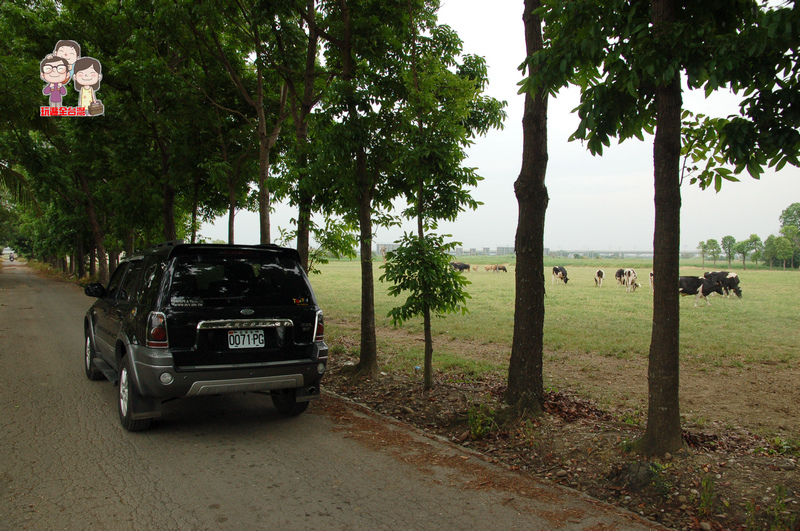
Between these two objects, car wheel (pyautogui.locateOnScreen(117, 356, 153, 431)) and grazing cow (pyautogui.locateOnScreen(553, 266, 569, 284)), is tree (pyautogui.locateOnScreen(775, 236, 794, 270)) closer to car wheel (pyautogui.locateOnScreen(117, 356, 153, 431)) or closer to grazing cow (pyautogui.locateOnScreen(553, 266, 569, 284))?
grazing cow (pyautogui.locateOnScreen(553, 266, 569, 284))

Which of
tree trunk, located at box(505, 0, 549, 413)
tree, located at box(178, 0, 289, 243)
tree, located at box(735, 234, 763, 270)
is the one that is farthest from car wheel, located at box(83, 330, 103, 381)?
tree, located at box(735, 234, 763, 270)

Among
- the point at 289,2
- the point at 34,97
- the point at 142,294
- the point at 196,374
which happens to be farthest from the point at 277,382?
the point at 34,97

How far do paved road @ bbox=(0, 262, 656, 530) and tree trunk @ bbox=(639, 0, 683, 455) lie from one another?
978mm

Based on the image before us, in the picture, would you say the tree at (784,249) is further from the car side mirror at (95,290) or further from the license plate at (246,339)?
the car side mirror at (95,290)

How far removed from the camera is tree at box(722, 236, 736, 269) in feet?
244

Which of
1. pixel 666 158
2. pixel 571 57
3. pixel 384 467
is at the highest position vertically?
pixel 571 57

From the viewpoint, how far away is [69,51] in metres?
15.6

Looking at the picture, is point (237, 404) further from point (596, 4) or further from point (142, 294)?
point (596, 4)

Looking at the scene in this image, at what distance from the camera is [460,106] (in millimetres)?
6793

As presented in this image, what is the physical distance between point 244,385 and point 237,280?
110 centimetres

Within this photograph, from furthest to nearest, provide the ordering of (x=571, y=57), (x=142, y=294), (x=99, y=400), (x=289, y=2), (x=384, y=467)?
1. (x=289, y=2)
2. (x=99, y=400)
3. (x=142, y=294)
4. (x=384, y=467)
5. (x=571, y=57)

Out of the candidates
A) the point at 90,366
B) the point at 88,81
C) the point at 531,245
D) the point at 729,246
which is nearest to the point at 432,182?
the point at 531,245

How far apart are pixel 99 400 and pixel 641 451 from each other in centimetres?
629

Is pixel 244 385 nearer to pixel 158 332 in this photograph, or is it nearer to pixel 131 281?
pixel 158 332
